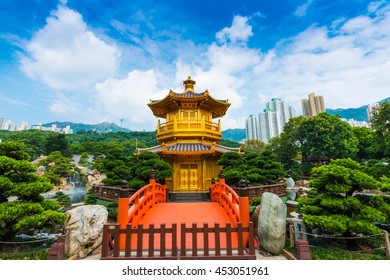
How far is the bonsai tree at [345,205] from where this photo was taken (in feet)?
16.7

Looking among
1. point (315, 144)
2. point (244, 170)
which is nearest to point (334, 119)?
point (315, 144)

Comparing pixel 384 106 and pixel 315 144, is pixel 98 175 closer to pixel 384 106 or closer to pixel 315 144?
pixel 315 144

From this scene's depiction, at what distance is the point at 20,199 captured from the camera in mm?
6211

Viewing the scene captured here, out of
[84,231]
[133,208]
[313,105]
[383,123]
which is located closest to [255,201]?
[133,208]

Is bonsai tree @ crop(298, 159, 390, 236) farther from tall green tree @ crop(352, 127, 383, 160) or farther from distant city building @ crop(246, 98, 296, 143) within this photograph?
distant city building @ crop(246, 98, 296, 143)

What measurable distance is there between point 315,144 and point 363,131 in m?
11.3

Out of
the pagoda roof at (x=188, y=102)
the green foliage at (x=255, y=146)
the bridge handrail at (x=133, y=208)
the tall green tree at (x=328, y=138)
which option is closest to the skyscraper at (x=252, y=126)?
the green foliage at (x=255, y=146)

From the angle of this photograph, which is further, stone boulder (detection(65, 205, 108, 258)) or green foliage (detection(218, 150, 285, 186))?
green foliage (detection(218, 150, 285, 186))

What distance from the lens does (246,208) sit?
5.41 meters

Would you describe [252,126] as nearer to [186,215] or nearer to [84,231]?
[186,215]

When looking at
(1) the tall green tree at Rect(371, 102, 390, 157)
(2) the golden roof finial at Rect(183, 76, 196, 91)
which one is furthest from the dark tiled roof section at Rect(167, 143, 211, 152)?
(1) the tall green tree at Rect(371, 102, 390, 157)

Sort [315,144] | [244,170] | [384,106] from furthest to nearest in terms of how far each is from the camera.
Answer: [315,144]
[384,106]
[244,170]

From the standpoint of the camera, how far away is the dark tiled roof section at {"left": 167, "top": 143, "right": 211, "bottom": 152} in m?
13.3

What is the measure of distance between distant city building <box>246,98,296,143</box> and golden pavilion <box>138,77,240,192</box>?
60.2 metres
